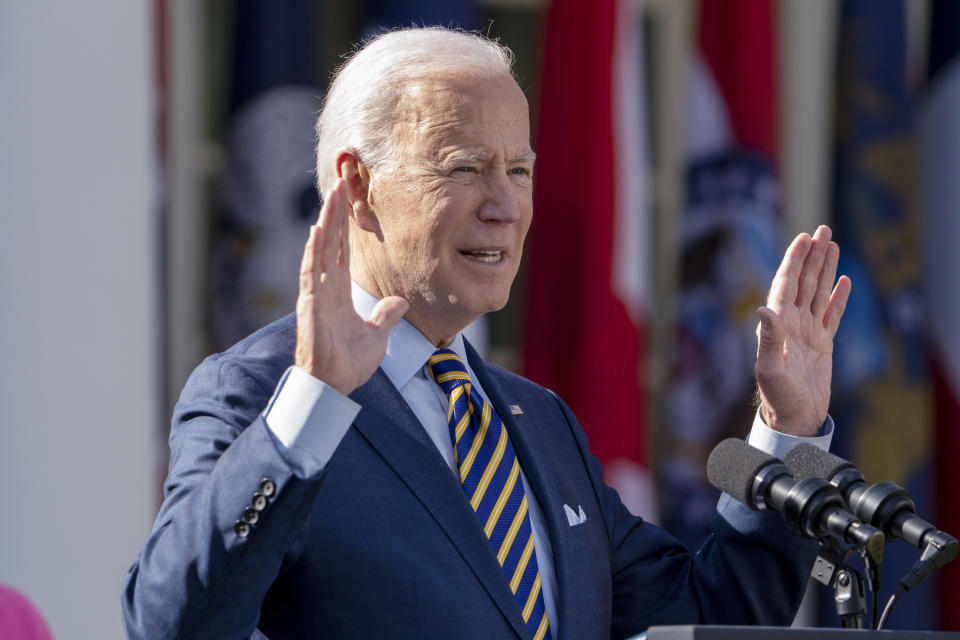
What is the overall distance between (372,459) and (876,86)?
504cm

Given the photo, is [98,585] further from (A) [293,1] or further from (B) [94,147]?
(A) [293,1]

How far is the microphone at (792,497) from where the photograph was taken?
1855 millimetres

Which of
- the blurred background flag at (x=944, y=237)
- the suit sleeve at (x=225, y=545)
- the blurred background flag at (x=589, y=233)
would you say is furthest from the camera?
the blurred background flag at (x=944, y=237)

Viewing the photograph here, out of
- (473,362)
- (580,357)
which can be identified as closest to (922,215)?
(580,357)

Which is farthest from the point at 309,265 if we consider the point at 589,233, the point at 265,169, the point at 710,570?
the point at 589,233

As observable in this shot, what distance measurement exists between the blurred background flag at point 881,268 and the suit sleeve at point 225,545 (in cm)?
488

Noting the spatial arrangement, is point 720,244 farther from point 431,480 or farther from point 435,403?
point 431,480

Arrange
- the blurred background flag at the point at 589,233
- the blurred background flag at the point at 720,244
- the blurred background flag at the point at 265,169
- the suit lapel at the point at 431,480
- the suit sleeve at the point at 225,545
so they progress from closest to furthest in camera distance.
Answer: the suit sleeve at the point at 225,545, the suit lapel at the point at 431,480, the blurred background flag at the point at 265,169, the blurred background flag at the point at 589,233, the blurred background flag at the point at 720,244

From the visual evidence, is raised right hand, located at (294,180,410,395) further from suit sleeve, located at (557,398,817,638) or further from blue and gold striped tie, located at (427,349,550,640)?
suit sleeve, located at (557,398,817,638)

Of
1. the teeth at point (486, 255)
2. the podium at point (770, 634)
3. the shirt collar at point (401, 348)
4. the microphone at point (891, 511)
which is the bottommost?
the podium at point (770, 634)

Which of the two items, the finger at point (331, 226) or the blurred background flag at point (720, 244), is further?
the blurred background flag at point (720, 244)

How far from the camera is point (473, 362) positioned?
8.66 ft

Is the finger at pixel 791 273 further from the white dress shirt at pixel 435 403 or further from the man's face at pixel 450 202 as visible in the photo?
the man's face at pixel 450 202

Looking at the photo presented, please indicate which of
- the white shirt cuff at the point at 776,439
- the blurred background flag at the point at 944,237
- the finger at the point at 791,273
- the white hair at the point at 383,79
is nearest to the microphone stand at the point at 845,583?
the white shirt cuff at the point at 776,439
